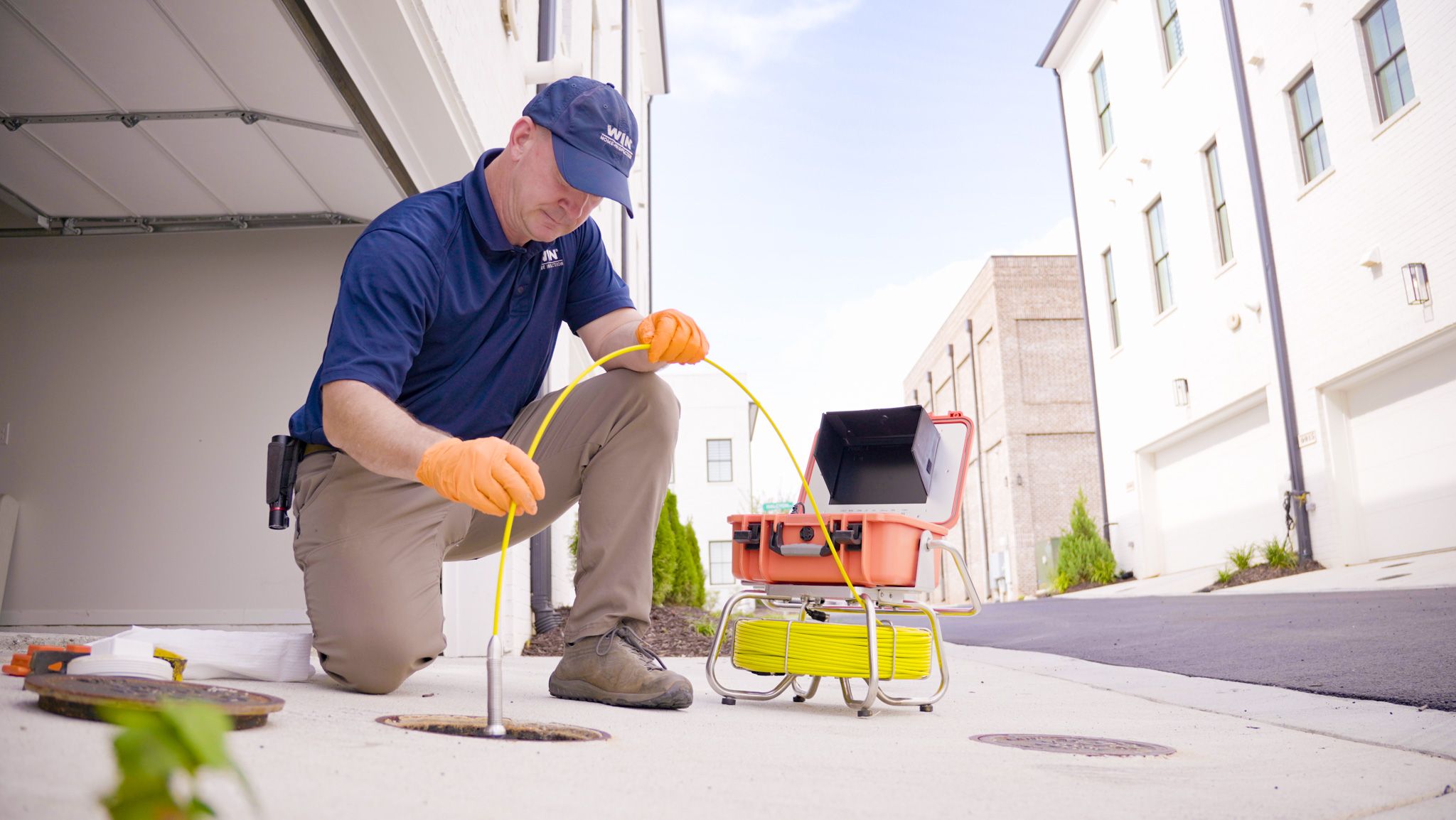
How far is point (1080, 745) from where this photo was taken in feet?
6.86

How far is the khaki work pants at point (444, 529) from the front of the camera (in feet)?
7.49

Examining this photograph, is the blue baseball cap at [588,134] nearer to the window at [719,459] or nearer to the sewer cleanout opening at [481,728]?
the sewer cleanout opening at [481,728]

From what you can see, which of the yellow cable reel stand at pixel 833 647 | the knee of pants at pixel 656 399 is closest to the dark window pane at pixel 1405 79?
the yellow cable reel stand at pixel 833 647

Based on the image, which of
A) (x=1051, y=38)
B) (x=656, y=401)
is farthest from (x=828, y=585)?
(x=1051, y=38)

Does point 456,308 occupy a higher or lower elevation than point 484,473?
higher

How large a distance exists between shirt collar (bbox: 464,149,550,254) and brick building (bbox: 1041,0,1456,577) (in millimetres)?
8938

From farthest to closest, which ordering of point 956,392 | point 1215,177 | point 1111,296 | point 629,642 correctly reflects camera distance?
1. point 956,392
2. point 1111,296
3. point 1215,177
4. point 629,642

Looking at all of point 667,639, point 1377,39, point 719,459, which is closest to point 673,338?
point 667,639

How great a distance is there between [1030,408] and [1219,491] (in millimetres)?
9332

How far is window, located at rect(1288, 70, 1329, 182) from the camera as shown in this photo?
10289 mm

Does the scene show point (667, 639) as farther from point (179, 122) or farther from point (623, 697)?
point (179, 122)

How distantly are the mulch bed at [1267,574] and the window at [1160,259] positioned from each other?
4.57 meters

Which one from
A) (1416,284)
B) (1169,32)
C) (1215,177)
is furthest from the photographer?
(1169,32)

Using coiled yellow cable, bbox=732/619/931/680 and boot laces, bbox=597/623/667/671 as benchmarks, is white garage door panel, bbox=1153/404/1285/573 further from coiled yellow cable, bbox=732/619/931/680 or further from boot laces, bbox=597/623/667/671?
boot laces, bbox=597/623/667/671
